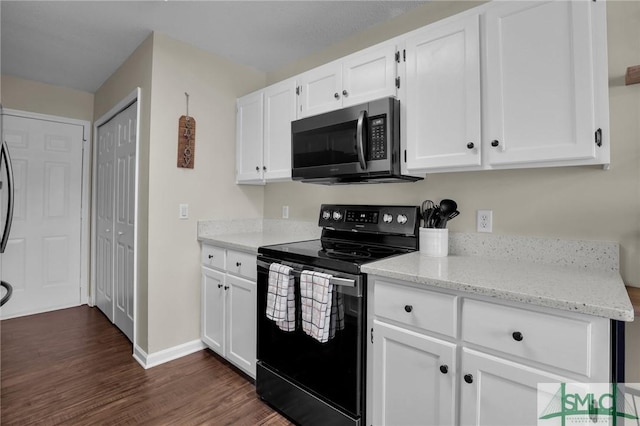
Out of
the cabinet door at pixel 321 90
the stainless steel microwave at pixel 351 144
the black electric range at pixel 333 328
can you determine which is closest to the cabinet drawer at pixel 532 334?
the black electric range at pixel 333 328

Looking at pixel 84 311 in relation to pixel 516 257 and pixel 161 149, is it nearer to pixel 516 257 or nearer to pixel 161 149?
pixel 161 149

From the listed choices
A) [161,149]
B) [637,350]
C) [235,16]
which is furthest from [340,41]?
[637,350]

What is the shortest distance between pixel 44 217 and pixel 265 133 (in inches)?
107

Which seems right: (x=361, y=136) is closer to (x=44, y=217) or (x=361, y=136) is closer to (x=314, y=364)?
(x=314, y=364)

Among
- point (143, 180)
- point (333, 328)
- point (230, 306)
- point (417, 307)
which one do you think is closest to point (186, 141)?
point (143, 180)

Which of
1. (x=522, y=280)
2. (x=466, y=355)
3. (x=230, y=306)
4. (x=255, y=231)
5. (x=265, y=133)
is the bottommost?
(x=230, y=306)

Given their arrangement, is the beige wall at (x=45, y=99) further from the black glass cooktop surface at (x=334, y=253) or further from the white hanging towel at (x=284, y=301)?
the white hanging towel at (x=284, y=301)

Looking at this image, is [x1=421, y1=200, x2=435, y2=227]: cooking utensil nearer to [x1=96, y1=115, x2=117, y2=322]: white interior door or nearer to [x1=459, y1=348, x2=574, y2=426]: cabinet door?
[x1=459, y1=348, x2=574, y2=426]: cabinet door

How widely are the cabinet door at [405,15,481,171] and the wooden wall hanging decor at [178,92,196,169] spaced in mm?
1673

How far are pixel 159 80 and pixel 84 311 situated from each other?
8.86 ft

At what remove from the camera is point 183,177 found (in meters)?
2.50

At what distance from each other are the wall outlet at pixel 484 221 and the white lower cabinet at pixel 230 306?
1321mm

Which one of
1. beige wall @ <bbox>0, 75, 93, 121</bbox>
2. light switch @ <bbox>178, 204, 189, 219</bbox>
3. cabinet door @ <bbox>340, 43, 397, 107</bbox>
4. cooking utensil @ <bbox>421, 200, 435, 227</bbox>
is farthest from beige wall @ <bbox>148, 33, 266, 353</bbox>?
beige wall @ <bbox>0, 75, 93, 121</bbox>

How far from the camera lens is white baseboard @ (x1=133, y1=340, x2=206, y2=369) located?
233 cm
